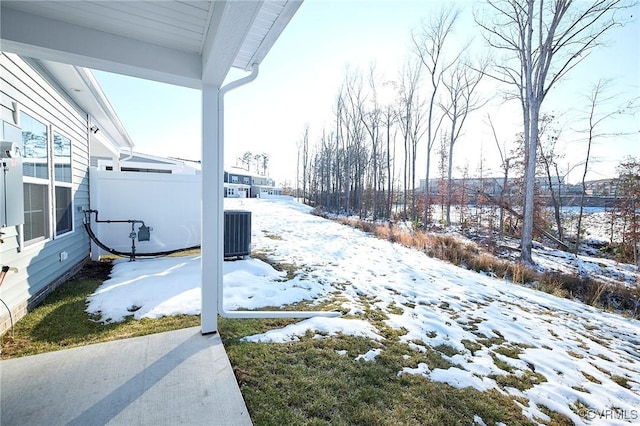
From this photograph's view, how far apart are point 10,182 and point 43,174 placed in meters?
1.54

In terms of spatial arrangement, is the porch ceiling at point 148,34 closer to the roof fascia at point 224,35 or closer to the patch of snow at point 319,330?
the roof fascia at point 224,35

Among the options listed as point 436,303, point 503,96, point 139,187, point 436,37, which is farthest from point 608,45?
point 139,187

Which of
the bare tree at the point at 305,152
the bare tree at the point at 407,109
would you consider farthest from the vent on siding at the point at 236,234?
the bare tree at the point at 305,152

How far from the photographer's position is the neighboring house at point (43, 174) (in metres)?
2.62

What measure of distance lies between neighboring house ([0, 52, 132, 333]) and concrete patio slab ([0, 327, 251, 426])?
923mm

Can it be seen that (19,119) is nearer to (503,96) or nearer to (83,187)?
(83,187)

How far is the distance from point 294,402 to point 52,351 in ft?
6.93

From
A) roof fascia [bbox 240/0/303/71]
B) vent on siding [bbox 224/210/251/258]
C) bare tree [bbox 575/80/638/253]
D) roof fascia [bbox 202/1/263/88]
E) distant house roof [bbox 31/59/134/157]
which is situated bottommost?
vent on siding [bbox 224/210/251/258]

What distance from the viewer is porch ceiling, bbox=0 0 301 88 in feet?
5.76

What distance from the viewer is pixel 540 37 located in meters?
8.41

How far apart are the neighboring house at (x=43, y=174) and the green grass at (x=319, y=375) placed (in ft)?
1.75

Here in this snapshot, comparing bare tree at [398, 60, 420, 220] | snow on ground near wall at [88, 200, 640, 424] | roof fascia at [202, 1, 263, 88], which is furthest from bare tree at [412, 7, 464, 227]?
roof fascia at [202, 1, 263, 88]

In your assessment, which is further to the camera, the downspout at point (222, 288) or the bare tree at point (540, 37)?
the bare tree at point (540, 37)

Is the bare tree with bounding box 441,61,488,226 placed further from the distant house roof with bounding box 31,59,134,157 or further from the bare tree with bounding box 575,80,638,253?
the distant house roof with bounding box 31,59,134,157
